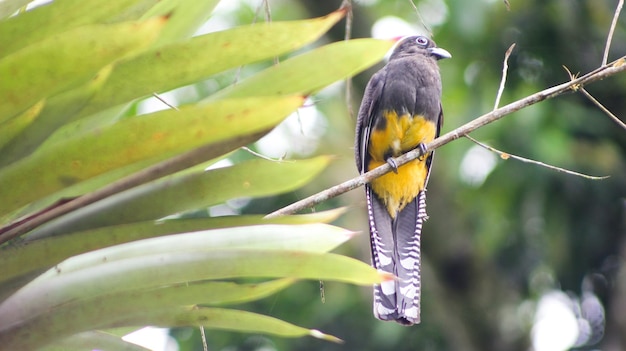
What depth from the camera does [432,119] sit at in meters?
4.75

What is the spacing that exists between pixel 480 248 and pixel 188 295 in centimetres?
642

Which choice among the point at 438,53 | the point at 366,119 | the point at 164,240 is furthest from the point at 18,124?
the point at 438,53

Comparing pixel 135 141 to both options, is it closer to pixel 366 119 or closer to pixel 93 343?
pixel 93 343

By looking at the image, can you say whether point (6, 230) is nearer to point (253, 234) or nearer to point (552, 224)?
point (253, 234)

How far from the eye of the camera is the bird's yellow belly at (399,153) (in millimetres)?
4664

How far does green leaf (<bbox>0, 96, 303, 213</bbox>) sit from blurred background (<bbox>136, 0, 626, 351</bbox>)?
5291 millimetres

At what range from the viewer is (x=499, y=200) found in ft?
24.2

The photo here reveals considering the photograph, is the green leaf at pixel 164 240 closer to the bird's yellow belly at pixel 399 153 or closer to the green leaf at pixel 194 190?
the green leaf at pixel 194 190

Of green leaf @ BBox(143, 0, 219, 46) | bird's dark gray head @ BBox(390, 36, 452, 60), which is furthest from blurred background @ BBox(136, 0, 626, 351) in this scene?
green leaf @ BBox(143, 0, 219, 46)

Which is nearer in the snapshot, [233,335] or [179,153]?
[179,153]

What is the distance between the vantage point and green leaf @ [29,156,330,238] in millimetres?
1498

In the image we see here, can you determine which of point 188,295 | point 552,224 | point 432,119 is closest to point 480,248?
point 552,224

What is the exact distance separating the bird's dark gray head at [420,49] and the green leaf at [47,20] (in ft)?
12.4

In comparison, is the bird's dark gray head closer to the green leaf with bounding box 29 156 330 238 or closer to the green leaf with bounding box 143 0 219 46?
the green leaf with bounding box 143 0 219 46
